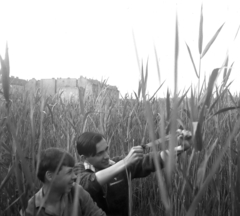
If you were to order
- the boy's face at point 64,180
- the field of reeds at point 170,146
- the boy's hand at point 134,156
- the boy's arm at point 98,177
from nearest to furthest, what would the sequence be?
the field of reeds at point 170,146
the boy's face at point 64,180
the boy's hand at point 134,156
the boy's arm at point 98,177

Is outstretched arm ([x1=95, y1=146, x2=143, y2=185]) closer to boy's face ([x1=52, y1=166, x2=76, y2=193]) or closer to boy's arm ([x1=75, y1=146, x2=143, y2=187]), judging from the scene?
boy's arm ([x1=75, y1=146, x2=143, y2=187])

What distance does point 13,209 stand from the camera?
1.29 metres

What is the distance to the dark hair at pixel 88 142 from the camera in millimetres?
1577

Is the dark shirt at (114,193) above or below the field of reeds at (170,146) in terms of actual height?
below

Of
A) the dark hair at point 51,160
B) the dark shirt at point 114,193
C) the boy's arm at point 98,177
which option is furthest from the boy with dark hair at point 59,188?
the dark shirt at point 114,193

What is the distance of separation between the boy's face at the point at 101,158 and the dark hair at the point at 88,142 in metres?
0.02

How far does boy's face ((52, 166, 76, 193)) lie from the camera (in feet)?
3.72

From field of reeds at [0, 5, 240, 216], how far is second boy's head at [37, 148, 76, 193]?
8 cm

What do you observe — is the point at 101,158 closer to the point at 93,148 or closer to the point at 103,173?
the point at 93,148

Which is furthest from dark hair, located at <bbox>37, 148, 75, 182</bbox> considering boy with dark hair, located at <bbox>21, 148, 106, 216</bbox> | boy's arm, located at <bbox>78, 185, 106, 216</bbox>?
boy's arm, located at <bbox>78, 185, 106, 216</bbox>

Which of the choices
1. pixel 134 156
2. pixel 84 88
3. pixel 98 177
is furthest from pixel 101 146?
pixel 84 88

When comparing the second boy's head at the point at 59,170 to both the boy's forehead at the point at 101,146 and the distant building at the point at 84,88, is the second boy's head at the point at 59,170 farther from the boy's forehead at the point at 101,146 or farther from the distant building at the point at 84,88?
the boy's forehead at the point at 101,146

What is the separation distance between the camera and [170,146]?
0.49 meters

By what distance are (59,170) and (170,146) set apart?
2.47 feet
